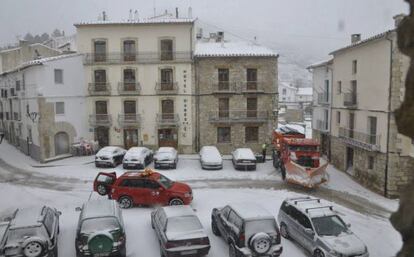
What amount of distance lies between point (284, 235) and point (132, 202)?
293 inches

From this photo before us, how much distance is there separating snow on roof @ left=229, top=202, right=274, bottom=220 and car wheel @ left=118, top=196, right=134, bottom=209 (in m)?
6.32

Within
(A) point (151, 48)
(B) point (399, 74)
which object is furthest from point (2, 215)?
(B) point (399, 74)

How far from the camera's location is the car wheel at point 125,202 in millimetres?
18172

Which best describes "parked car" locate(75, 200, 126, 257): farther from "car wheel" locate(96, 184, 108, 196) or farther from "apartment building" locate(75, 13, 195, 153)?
"apartment building" locate(75, 13, 195, 153)

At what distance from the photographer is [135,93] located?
33469mm

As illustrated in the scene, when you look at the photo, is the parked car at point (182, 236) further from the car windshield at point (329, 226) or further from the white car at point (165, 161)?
the white car at point (165, 161)

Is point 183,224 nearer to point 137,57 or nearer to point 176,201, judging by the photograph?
point 176,201

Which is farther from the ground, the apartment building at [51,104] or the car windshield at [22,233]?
the apartment building at [51,104]

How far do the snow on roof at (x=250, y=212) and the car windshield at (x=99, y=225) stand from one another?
13.7ft

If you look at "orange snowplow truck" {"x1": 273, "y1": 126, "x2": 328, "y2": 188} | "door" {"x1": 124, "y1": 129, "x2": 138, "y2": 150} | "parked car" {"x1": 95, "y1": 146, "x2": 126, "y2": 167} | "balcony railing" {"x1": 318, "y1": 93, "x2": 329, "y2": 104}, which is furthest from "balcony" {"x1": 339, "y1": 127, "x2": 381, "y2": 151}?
"door" {"x1": 124, "y1": 129, "x2": 138, "y2": 150}

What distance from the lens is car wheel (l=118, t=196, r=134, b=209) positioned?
59.6 feet

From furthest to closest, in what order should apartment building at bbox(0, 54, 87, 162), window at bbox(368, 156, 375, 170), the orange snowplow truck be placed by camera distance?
apartment building at bbox(0, 54, 87, 162)
window at bbox(368, 156, 375, 170)
the orange snowplow truck

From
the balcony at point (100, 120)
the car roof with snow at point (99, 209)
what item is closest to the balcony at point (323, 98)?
the balcony at point (100, 120)

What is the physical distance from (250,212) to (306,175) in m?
9.53
